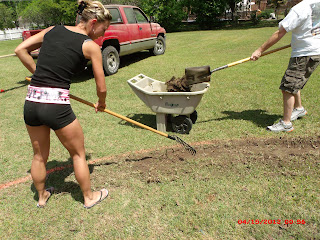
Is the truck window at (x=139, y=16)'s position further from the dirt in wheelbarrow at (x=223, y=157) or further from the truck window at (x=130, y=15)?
the dirt in wheelbarrow at (x=223, y=157)

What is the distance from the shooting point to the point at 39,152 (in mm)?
2635

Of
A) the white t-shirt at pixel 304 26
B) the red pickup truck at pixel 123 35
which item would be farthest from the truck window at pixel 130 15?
the white t-shirt at pixel 304 26

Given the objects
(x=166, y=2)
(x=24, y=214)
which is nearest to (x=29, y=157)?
(x=24, y=214)

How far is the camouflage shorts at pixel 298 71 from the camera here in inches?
150

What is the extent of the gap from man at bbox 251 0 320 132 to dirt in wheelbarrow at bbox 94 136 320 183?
1.48 ft

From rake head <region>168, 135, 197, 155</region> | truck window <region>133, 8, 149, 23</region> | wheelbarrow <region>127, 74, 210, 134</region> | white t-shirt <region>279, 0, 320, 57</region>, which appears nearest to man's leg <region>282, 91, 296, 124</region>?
white t-shirt <region>279, 0, 320, 57</region>

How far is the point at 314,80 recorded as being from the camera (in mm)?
6684

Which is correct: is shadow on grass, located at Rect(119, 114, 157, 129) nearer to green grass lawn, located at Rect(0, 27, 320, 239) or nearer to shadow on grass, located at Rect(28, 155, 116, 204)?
green grass lawn, located at Rect(0, 27, 320, 239)

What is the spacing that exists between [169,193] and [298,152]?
200 centimetres

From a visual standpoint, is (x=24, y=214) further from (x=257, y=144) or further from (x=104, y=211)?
(x=257, y=144)

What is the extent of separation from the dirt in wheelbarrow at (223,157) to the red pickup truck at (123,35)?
16.3 ft

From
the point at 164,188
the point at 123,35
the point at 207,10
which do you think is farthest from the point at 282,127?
the point at 207,10

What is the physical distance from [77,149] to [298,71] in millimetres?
3353

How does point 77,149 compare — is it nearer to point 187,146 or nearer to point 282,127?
point 187,146
